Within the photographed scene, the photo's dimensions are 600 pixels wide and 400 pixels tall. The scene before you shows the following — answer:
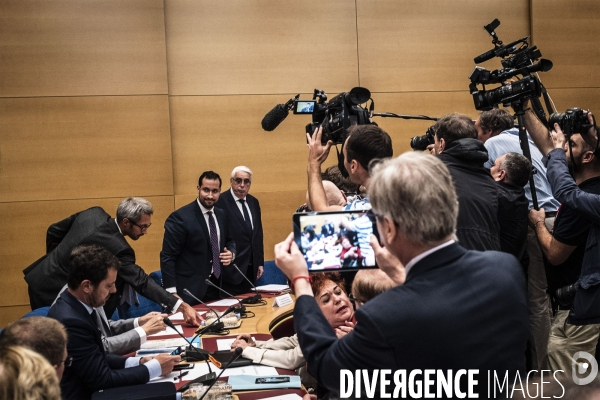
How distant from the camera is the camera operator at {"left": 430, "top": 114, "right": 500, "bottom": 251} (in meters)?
2.67

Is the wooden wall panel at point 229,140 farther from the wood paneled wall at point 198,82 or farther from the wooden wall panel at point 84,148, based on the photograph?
the wooden wall panel at point 84,148

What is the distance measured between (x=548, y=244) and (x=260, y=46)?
401 centimetres

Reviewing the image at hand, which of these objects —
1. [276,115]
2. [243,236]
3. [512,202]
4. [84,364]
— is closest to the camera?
[84,364]

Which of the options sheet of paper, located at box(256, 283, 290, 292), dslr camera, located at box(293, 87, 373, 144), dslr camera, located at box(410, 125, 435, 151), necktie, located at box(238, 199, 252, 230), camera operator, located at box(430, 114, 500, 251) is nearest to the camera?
camera operator, located at box(430, 114, 500, 251)

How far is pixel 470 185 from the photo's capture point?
2.75 meters

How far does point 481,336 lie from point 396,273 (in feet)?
1.18

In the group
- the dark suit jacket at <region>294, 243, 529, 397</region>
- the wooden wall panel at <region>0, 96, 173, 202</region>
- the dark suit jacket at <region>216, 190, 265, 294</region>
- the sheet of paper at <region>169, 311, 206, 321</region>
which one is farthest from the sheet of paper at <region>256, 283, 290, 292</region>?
the dark suit jacket at <region>294, 243, 529, 397</region>

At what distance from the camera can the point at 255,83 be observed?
6512mm

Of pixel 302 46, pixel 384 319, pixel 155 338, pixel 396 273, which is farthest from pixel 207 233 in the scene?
pixel 384 319

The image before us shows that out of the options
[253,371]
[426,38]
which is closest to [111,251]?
[253,371]

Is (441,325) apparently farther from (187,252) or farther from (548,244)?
(187,252)

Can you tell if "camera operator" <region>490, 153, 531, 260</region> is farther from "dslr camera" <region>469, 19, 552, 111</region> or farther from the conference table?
the conference table

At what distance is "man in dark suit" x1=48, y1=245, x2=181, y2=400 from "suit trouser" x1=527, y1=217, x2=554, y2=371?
6.05 ft

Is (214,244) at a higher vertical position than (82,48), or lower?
lower
